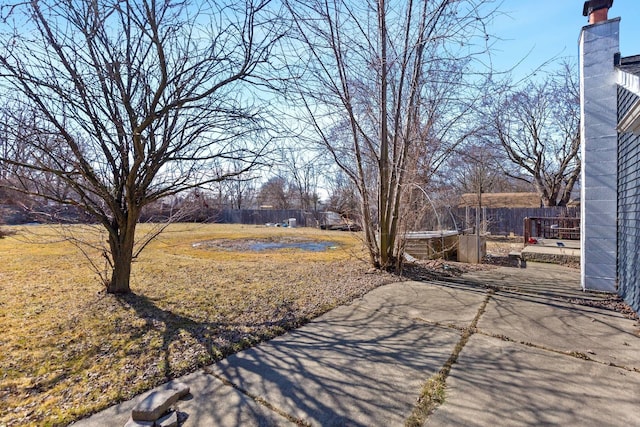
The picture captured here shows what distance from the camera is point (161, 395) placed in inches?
71.8

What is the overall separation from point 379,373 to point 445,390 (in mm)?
435

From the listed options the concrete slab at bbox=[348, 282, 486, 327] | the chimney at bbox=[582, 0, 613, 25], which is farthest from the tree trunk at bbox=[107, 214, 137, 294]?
the chimney at bbox=[582, 0, 613, 25]

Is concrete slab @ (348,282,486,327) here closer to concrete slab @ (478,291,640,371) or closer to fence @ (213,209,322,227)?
concrete slab @ (478,291,640,371)

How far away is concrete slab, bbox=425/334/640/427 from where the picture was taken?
5.72 ft

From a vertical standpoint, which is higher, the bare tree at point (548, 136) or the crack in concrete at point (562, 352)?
the bare tree at point (548, 136)

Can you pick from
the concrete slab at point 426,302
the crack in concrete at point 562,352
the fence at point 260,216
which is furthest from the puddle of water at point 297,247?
the fence at point 260,216

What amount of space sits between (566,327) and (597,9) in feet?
14.2

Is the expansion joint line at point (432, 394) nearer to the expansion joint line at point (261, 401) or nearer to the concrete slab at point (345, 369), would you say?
the concrete slab at point (345, 369)

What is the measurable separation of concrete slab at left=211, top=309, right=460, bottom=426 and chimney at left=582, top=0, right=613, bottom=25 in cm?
481

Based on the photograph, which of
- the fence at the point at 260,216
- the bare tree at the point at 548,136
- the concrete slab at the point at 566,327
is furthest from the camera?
the fence at the point at 260,216

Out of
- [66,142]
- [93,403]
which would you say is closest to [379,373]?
[93,403]

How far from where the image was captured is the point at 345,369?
89.7 inches

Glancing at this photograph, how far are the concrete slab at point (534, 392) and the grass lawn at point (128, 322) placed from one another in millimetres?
1619

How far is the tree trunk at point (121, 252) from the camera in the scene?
3711 millimetres
